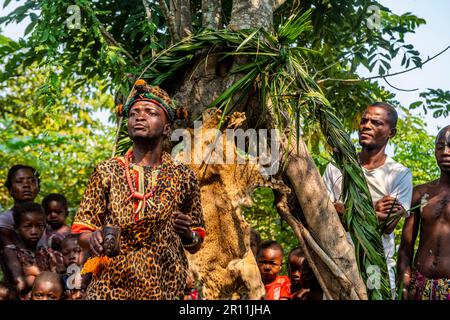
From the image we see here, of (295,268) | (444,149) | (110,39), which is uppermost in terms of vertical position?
(110,39)

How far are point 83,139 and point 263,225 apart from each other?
4.34 metres

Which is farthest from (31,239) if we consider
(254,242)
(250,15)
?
(250,15)

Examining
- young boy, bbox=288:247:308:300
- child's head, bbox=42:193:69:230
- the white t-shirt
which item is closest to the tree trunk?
the white t-shirt

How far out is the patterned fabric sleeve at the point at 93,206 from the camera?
3.89m

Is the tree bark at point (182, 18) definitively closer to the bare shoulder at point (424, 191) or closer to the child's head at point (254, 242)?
the child's head at point (254, 242)

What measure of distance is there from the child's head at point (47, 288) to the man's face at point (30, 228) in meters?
0.57

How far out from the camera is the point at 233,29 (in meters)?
5.34

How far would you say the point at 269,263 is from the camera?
6141 millimetres

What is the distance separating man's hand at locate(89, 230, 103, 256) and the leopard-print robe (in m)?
0.22

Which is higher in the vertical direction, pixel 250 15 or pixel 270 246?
pixel 250 15

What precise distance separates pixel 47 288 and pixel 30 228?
2.43ft

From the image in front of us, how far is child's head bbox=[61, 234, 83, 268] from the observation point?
19.7ft

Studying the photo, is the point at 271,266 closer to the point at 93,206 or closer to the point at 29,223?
the point at 29,223
